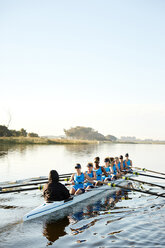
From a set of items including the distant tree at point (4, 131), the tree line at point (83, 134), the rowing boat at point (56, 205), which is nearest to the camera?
the rowing boat at point (56, 205)

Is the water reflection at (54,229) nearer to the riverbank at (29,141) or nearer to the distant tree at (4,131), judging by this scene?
the riverbank at (29,141)

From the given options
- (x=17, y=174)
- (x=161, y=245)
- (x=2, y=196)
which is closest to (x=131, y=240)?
(x=161, y=245)

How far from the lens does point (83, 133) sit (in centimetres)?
13600

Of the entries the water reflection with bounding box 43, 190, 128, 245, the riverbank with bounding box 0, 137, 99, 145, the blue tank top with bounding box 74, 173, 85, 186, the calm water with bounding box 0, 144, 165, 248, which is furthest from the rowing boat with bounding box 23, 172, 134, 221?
the riverbank with bounding box 0, 137, 99, 145

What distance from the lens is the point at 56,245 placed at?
6363mm

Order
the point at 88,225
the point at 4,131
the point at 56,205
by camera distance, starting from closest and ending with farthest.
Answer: the point at 88,225 < the point at 56,205 < the point at 4,131

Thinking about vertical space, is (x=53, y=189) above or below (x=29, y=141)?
below

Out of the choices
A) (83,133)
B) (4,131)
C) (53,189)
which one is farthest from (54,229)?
(83,133)

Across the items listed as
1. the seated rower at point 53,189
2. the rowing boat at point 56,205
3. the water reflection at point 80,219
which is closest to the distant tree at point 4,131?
the rowing boat at point 56,205

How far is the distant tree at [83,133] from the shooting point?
13318cm

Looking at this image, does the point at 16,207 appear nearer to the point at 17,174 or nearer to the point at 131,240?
the point at 131,240

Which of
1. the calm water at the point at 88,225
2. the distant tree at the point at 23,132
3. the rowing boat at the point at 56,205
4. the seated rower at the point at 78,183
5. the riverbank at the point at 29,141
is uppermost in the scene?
the distant tree at the point at 23,132

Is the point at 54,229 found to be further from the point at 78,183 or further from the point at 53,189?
the point at 78,183

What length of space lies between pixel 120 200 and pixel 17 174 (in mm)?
10162
